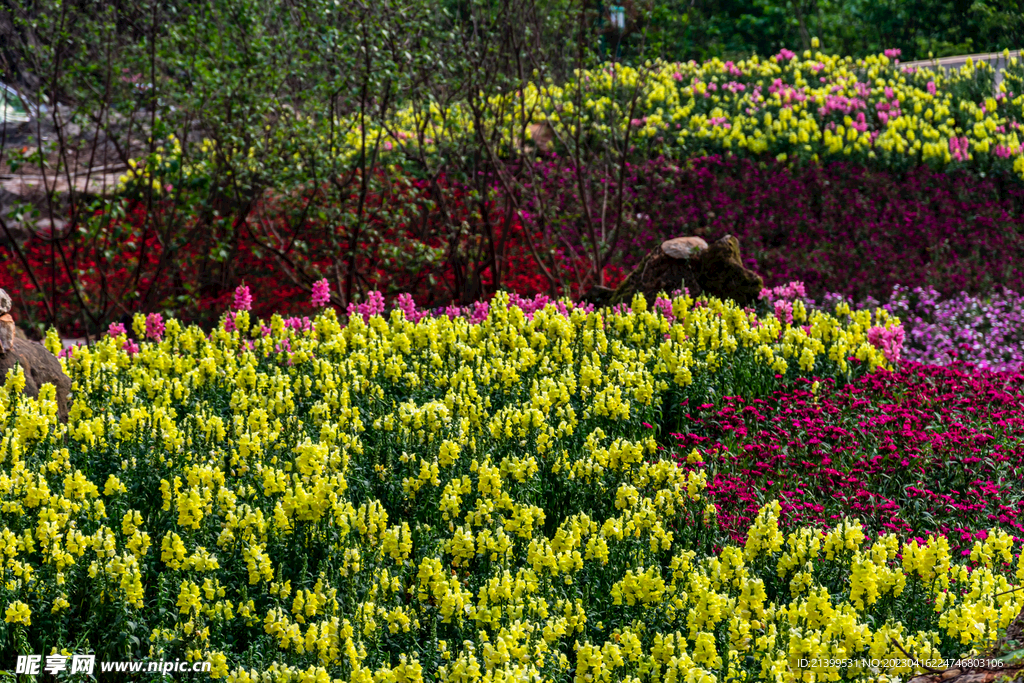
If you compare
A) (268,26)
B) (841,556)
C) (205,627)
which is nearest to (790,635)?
(841,556)

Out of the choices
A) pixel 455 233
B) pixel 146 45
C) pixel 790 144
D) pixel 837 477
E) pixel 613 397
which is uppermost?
pixel 146 45

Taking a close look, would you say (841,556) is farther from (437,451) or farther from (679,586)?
(437,451)

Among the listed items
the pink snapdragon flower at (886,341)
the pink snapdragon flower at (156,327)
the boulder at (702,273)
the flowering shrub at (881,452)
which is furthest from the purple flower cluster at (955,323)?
the pink snapdragon flower at (156,327)

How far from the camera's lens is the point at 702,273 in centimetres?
773

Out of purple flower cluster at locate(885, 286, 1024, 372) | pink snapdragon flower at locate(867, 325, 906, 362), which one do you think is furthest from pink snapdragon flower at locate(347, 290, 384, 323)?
purple flower cluster at locate(885, 286, 1024, 372)

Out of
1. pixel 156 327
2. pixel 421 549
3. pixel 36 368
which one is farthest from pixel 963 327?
pixel 36 368

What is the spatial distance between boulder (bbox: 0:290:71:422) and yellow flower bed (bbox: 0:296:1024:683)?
13cm

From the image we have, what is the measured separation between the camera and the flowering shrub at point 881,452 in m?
4.68

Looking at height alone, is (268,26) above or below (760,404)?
above

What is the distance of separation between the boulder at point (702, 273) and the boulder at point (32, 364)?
413cm

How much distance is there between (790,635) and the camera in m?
3.17

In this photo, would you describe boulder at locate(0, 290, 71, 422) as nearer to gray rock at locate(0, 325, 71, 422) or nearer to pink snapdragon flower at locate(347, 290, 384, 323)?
gray rock at locate(0, 325, 71, 422)

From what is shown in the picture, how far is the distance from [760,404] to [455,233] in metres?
3.59

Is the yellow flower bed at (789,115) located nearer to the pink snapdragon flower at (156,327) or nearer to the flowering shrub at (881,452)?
the pink snapdragon flower at (156,327)
